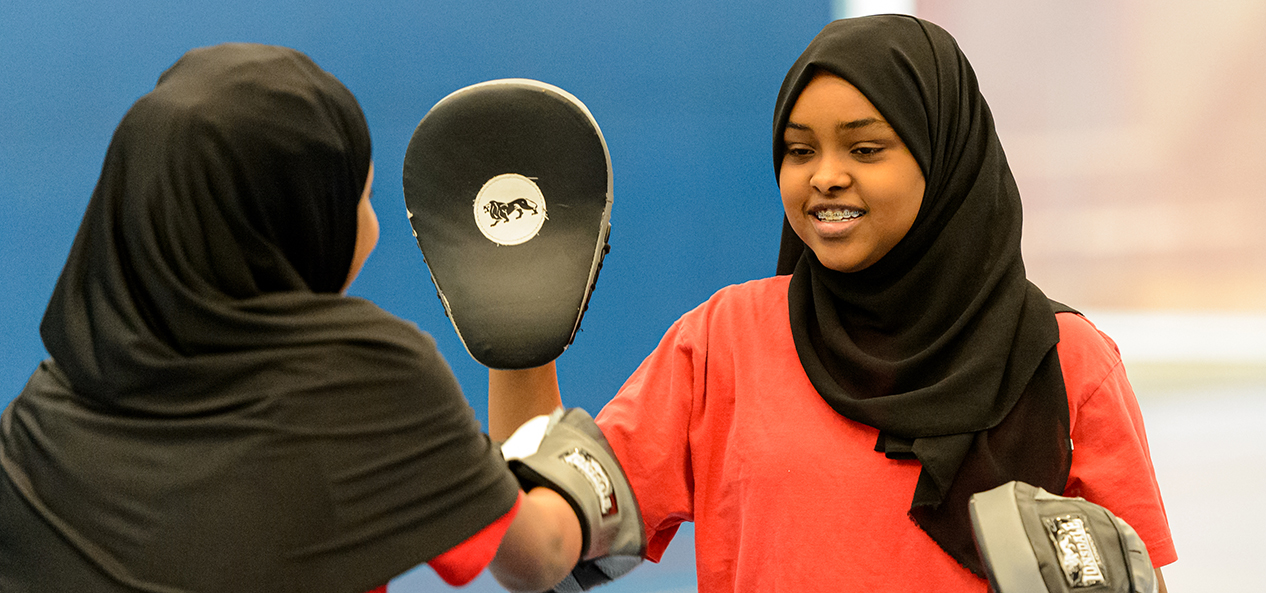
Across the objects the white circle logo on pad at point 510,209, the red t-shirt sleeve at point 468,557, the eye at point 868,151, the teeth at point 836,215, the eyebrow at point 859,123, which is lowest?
the red t-shirt sleeve at point 468,557

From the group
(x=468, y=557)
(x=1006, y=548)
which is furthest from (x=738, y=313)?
(x=468, y=557)

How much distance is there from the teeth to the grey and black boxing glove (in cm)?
34

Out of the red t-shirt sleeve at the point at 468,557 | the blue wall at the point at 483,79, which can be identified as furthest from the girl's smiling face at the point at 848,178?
the blue wall at the point at 483,79

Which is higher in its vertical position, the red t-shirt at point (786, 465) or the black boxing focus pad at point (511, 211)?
the black boxing focus pad at point (511, 211)

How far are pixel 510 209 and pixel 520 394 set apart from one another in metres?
0.22

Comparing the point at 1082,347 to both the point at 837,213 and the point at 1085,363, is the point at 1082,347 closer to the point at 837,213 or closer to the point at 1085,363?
the point at 1085,363

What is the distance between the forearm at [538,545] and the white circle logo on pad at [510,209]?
1.22 ft

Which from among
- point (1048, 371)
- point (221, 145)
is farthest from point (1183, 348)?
point (221, 145)

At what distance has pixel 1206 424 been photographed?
8.37 feet

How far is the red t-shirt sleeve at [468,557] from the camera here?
84 cm

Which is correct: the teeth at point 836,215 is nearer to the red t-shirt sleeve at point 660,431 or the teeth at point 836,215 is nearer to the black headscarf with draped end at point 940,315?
the black headscarf with draped end at point 940,315

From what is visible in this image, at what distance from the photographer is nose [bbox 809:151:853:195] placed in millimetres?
1132

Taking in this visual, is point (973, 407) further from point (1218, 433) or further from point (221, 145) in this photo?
point (1218, 433)

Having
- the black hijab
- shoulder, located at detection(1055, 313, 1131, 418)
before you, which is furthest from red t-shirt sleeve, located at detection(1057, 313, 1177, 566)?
the black hijab
